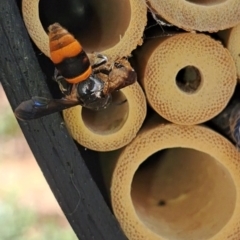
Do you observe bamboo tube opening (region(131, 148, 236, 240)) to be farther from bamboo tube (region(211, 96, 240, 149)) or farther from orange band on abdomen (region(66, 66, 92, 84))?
orange band on abdomen (region(66, 66, 92, 84))

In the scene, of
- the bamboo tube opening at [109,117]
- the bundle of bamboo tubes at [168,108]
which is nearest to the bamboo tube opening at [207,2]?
the bundle of bamboo tubes at [168,108]

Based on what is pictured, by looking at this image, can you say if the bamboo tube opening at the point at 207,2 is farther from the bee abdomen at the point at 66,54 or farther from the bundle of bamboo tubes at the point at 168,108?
the bee abdomen at the point at 66,54

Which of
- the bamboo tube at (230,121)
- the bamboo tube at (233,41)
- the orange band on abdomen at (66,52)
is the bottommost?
the bamboo tube at (230,121)

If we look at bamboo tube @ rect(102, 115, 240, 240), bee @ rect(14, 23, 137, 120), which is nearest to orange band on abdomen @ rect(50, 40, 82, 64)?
bee @ rect(14, 23, 137, 120)

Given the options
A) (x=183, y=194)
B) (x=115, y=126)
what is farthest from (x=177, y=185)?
(x=115, y=126)

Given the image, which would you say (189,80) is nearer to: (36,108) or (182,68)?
(182,68)

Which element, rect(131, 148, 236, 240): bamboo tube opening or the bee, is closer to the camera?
the bee
